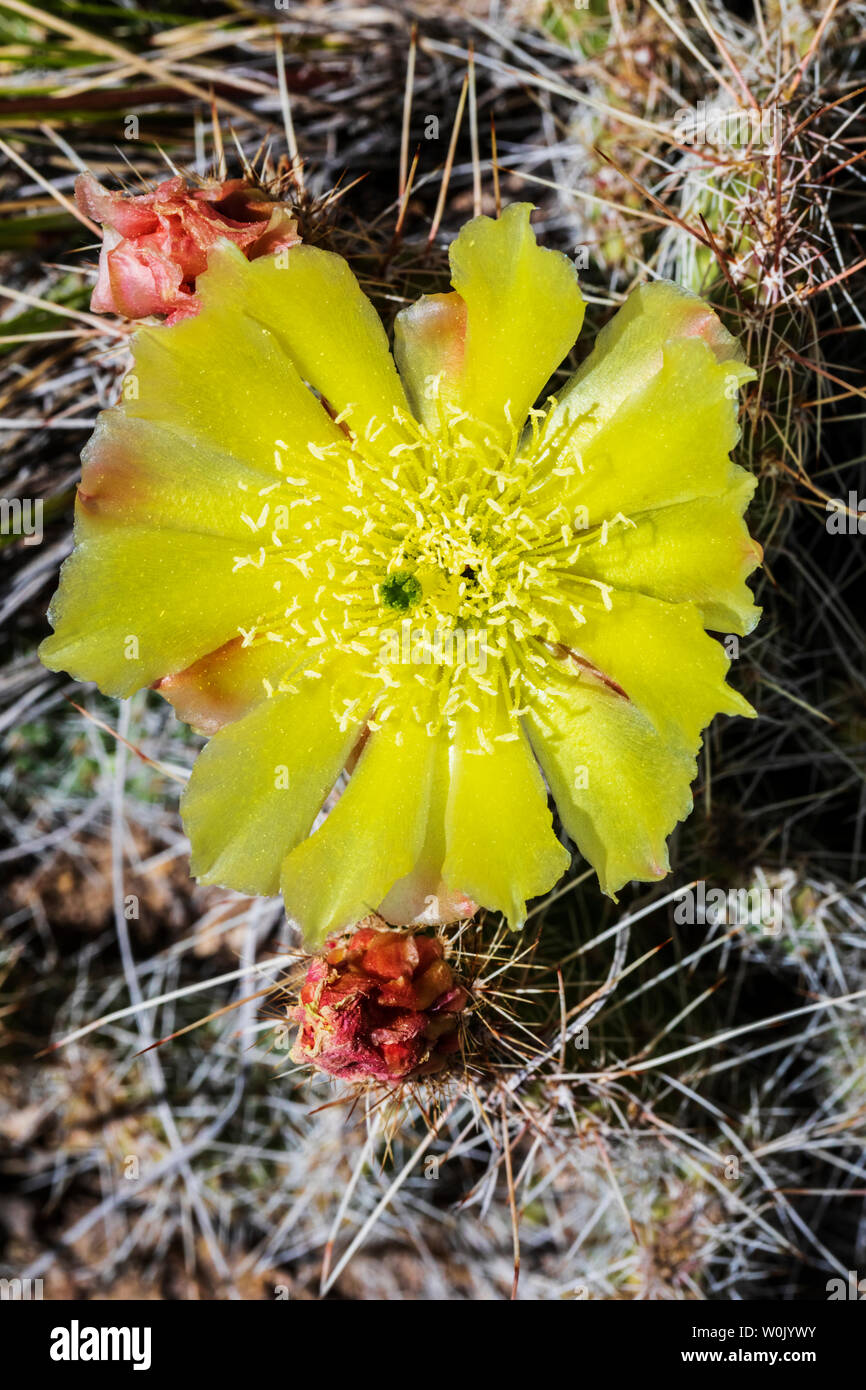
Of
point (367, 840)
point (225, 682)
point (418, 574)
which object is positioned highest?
point (418, 574)

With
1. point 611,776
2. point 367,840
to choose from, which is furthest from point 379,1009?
point 611,776

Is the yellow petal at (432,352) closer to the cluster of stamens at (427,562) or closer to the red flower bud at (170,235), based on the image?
the cluster of stamens at (427,562)

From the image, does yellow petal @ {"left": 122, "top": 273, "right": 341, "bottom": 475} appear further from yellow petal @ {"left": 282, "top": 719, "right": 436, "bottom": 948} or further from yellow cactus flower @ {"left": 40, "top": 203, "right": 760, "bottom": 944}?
yellow petal @ {"left": 282, "top": 719, "right": 436, "bottom": 948}

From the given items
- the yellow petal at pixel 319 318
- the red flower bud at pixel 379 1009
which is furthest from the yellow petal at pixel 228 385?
the red flower bud at pixel 379 1009

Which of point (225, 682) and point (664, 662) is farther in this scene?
point (225, 682)

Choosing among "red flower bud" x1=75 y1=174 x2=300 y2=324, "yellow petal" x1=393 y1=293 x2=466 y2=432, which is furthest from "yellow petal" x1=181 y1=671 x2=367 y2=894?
"red flower bud" x1=75 y1=174 x2=300 y2=324

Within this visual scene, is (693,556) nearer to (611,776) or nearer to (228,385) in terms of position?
(611,776)
